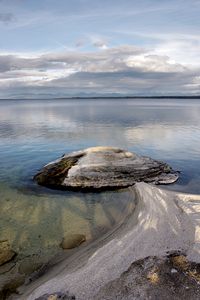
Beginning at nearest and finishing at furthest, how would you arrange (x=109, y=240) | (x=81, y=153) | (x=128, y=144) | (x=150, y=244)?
1. (x=150, y=244)
2. (x=109, y=240)
3. (x=81, y=153)
4. (x=128, y=144)

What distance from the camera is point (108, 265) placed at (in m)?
15.2

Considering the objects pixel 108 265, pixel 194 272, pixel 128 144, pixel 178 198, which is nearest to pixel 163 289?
pixel 194 272

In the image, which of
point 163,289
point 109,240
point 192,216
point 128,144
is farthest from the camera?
point 128,144

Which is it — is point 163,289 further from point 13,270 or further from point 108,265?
point 13,270

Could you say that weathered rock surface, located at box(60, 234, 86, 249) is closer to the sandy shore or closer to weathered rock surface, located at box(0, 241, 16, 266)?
the sandy shore

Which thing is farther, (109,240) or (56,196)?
(56,196)

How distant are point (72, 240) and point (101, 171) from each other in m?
10.3

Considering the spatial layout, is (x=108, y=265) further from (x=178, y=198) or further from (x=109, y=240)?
(x=178, y=198)

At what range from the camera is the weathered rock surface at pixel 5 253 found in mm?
16719

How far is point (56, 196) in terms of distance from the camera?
85.0 ft

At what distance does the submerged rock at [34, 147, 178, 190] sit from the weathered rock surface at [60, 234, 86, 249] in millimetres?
8263

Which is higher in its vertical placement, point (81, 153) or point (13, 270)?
point (81, 153)

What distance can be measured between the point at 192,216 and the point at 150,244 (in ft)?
15.0

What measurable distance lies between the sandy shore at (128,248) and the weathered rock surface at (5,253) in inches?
102
